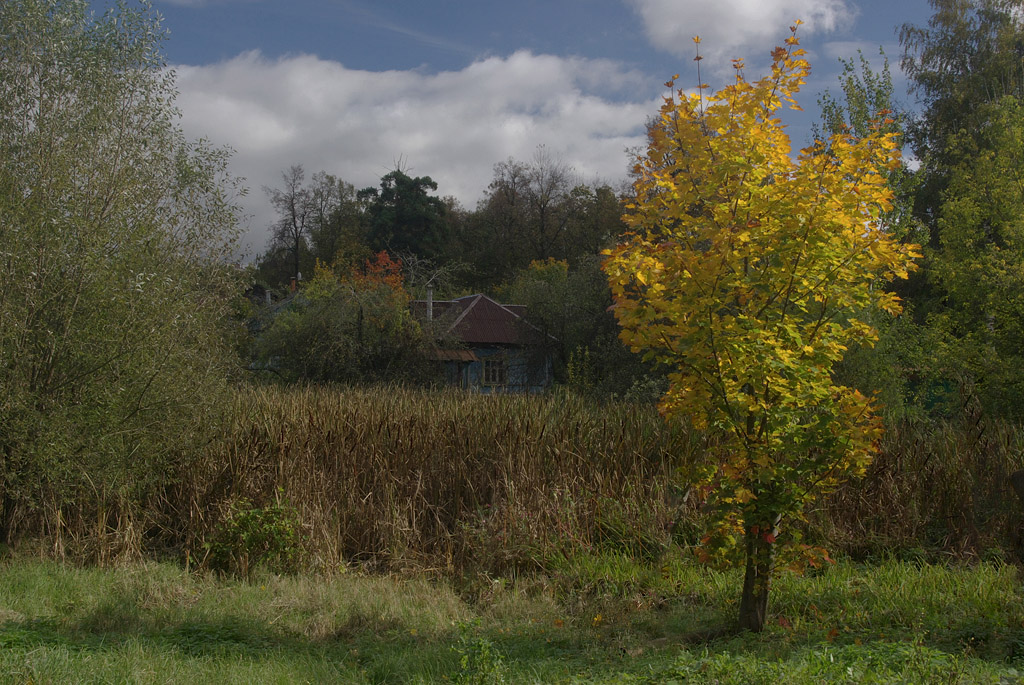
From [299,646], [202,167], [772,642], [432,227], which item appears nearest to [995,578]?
[772,642]

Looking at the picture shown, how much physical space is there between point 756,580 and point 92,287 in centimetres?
731

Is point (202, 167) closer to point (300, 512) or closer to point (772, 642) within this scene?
point (300, 512)

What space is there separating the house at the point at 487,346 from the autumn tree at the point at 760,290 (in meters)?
15.5

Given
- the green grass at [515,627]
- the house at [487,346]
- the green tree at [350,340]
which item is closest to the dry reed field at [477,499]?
the green grass at [515,627]

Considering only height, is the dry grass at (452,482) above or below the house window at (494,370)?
below

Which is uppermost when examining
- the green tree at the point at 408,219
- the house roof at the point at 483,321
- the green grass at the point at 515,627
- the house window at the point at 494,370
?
the green tree at the point at 408,219

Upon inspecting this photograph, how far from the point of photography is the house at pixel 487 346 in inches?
948

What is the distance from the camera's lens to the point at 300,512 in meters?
8.57

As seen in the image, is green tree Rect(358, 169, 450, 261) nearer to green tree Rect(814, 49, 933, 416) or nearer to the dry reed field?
green tree Rect(814, 49, 933, 416)

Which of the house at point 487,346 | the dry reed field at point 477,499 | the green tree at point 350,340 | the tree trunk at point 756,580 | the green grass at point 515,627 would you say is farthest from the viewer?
the house at point 487,346

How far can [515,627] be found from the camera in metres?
6.15

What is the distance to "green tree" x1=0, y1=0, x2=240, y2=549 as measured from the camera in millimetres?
8227

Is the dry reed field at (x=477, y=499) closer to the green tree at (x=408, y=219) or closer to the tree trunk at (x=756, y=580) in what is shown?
the tree trunk at (x=756, y=580)

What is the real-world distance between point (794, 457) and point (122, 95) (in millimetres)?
8711
